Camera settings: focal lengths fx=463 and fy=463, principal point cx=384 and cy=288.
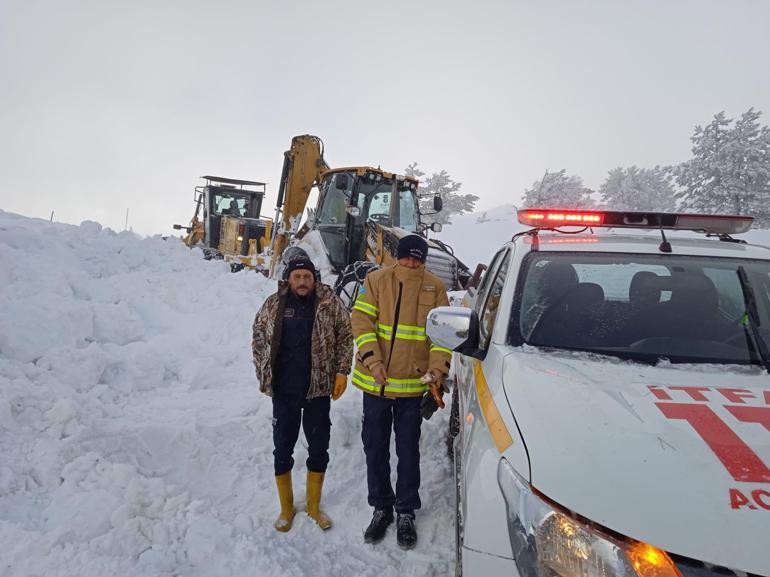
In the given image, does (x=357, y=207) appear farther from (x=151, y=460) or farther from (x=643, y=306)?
(x=643, y=306)

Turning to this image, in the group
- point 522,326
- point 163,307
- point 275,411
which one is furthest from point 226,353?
point 522,326

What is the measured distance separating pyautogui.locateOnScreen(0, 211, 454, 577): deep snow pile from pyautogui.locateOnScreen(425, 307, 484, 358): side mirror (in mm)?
1460

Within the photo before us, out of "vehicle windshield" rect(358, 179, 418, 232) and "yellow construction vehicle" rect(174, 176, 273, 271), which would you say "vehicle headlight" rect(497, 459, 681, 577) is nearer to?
"vehicle windshield" rect(358, 179, 418, 232)

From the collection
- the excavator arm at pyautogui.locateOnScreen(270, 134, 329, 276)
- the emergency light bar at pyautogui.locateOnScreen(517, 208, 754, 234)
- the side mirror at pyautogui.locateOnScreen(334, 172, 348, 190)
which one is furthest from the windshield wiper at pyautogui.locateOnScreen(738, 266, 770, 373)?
the excavator arm at pyautogui.locateOnScreen(270, 134, 329, 276)

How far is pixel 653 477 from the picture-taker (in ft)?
4.52

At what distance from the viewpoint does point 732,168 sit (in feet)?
97.2

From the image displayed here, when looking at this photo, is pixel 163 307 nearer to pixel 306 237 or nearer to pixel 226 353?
pixel 226 353

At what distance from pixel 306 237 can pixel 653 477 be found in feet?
32.0

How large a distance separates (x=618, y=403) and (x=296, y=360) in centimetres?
218

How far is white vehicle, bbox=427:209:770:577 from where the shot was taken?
4.25ft

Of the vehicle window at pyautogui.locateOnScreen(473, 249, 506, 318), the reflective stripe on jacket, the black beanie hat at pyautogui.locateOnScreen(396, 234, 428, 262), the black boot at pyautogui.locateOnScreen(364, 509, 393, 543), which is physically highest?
the black beanie hat at pyautogui.locateOnScreen(396, 234, 428, 262)

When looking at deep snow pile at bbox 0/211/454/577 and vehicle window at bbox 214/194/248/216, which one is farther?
vehicle window at bbox 214/194/248/216

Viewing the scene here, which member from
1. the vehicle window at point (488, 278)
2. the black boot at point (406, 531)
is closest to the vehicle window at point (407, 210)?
the vehicle window at point (488, 278)

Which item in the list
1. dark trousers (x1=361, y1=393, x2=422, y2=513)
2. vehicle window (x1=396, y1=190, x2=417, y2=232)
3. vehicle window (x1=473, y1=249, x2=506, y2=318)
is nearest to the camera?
dark trousers (x1=361, y1=393, x2=422, y2=513)
